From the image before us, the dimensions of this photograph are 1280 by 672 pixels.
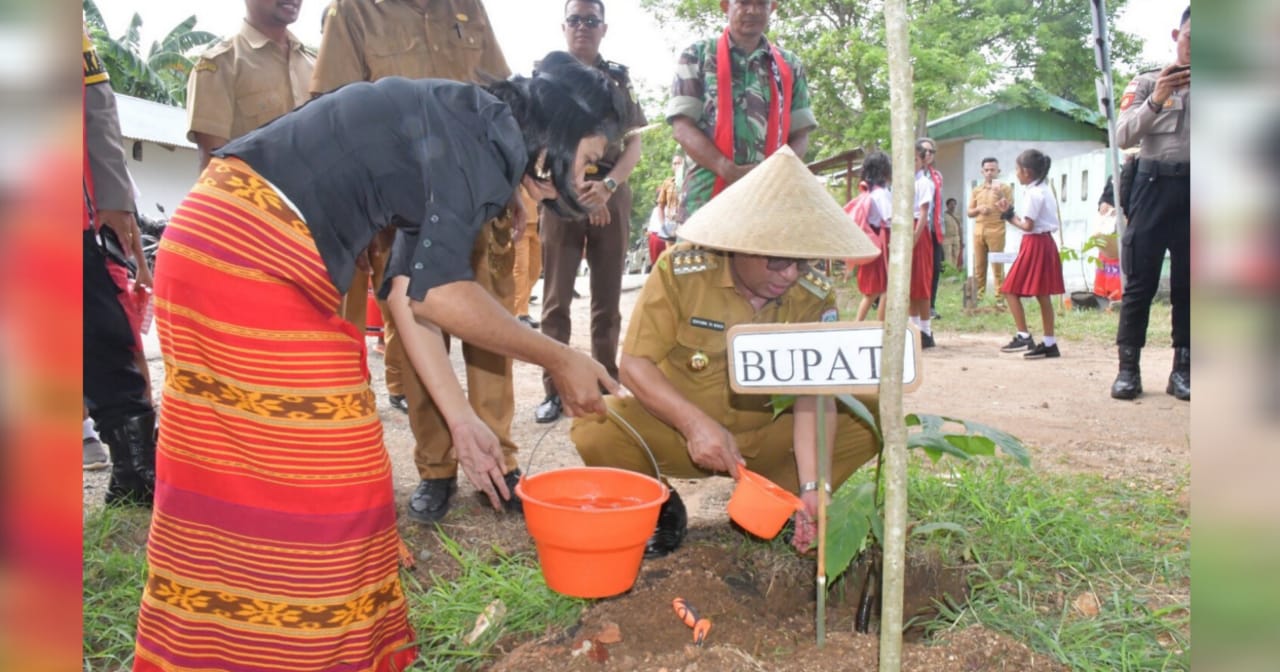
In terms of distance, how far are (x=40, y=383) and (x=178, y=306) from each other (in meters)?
1.24

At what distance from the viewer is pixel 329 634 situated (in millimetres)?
1692

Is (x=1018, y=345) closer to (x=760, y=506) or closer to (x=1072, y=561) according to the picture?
(x=1072, y=561)

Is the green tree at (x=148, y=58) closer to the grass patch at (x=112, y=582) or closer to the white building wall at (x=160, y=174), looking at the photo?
the white building wall at (x=160, y=174)

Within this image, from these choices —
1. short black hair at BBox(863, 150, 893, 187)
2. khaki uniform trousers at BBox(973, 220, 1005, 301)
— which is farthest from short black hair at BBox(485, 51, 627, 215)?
khaki uniform trousers at BBox(973, 220, 1005, 301)

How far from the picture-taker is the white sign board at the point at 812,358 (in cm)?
166

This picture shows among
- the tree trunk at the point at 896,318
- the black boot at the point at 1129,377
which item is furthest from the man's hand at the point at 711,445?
the black boot at the point at 1129,377

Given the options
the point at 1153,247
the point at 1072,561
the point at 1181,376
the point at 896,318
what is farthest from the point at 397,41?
the point at 1181,376

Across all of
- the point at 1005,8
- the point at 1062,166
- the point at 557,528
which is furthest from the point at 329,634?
the point at 1005,8

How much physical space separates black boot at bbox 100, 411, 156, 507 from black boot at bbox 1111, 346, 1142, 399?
4.55 meters

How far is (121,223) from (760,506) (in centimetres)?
240

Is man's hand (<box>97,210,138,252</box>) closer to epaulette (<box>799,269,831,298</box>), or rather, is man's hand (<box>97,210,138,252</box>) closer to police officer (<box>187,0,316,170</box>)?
police officer (<box>187,0,316,170</box>)

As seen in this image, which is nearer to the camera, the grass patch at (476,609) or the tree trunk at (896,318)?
the tree trunk at (896,318)

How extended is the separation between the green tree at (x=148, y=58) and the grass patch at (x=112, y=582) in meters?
18.9

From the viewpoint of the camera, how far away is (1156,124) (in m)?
4.22
